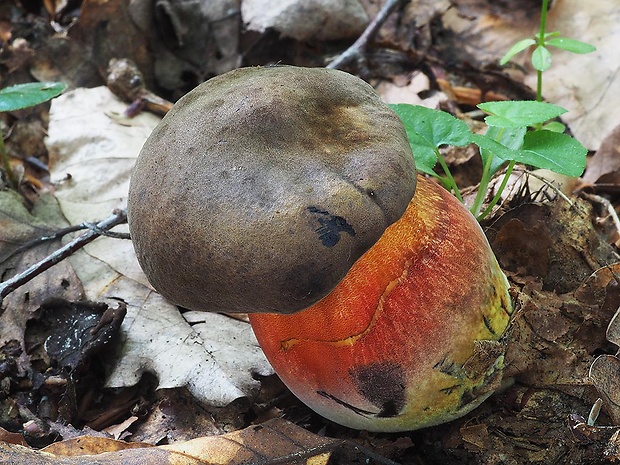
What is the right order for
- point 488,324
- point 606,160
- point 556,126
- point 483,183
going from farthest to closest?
point 606,160 < point 556,126 < point 483,183 < point 488,324

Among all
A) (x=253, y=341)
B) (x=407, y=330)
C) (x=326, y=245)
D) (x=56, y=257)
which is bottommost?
(x=253, y=341)

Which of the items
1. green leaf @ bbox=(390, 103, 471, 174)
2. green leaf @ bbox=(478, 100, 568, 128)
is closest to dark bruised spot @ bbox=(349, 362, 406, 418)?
green leaf @ bbox=(390, 103, 471, 174)

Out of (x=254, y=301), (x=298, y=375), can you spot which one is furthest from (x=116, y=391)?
(x=254, y=301)

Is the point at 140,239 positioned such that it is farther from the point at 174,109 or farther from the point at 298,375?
the point at 298,375

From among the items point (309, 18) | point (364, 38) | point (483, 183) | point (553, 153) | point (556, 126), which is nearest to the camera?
point (553, 153)

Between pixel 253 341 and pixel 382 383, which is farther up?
pixel 382 383

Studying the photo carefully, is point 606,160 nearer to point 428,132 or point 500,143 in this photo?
point 500,143

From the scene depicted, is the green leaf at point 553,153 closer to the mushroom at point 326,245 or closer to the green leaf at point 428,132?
the green leaf at point 428,132

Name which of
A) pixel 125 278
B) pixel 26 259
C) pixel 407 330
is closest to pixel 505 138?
pixel 407 330
